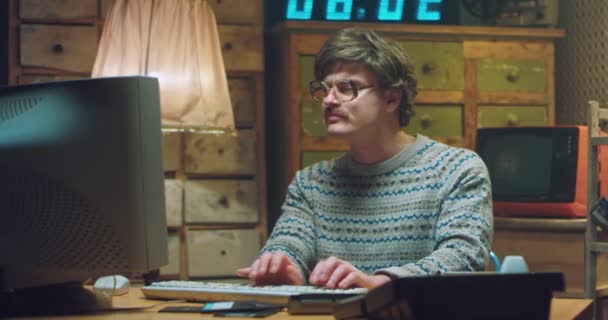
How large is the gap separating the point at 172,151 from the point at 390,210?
1517 millimetres

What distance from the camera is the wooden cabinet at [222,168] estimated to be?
11.5 feet

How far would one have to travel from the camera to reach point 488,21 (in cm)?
409

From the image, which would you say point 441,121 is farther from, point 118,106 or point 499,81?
point 118,106

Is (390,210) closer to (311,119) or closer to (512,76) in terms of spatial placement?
(311,119)

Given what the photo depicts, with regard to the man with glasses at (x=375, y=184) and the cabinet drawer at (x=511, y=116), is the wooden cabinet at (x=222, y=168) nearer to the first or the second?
the cabinet drawer at (x=511, y=116)

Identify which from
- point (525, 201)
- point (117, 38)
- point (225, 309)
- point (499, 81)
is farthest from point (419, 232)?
point (499, 81)

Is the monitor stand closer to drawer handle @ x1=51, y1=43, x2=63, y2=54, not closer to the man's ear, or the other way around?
the man's ear

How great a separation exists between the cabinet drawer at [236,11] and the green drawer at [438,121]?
0.70 meters

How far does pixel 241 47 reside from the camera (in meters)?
3.56

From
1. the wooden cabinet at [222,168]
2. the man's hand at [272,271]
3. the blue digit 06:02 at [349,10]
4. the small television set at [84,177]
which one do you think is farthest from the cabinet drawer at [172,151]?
the small television set at [84,177]

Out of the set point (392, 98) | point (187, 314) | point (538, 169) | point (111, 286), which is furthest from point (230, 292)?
point (538, 169)

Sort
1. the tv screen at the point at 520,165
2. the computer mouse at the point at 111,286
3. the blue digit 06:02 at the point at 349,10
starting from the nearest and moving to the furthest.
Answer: the computer mouse at the point at 111,286
the tv screen at the point at 520,165
the blue digit 06:02 at the point at 349,10

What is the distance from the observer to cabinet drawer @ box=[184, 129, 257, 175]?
352 centimetres

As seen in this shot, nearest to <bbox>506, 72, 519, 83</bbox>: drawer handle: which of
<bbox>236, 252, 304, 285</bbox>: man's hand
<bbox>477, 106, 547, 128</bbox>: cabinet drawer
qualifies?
<bbox>477, 106, 547, 128</bbox>: cabinet drawer
